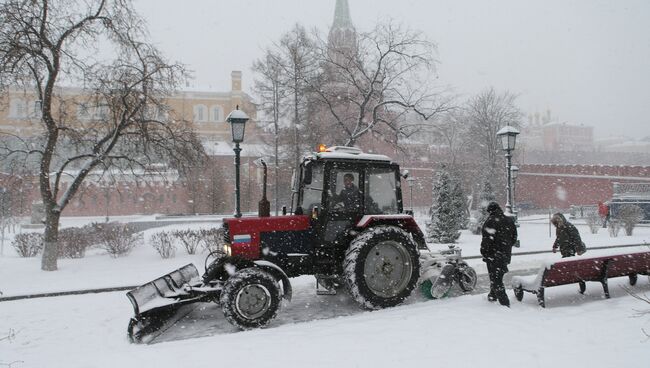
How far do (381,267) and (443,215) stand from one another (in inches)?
524

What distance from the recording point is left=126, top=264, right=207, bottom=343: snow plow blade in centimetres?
642

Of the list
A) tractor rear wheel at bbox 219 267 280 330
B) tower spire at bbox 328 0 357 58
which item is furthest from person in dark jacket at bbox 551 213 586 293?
tower spire at bbox 328 0 357 58

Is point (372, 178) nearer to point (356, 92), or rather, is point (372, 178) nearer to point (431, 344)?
point (431, 344)

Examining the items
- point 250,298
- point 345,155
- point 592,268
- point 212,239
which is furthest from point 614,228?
point 250,298

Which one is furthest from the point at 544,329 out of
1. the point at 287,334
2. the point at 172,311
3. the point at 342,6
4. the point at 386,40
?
the point at 342,6

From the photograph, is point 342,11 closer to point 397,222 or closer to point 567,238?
point 567,238

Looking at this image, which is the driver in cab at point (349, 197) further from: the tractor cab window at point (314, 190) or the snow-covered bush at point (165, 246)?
the snow-covered bush at point (165, 246)

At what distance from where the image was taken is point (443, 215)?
2025cm

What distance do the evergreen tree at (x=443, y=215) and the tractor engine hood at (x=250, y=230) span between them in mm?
13910

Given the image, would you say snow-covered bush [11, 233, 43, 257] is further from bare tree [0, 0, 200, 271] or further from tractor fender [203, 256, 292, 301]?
tractor fender [203, 256, 292, 301]

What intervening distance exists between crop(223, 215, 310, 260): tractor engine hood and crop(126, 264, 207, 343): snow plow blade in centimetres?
88

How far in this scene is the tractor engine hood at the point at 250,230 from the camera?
7160 millimetres

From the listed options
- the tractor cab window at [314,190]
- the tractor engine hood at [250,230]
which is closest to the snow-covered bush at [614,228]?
the tractor cab window at [314,190]

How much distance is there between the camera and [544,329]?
6.06 m
